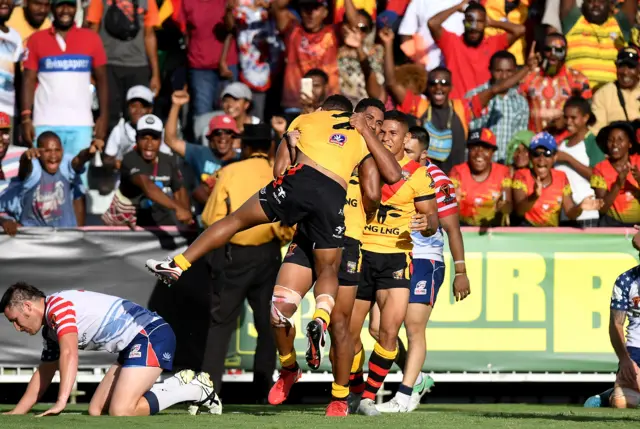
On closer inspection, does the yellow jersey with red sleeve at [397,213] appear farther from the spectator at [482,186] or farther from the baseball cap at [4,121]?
the baseball cap at [4,121]

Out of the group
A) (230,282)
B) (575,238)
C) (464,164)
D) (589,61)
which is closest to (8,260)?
(230,282)

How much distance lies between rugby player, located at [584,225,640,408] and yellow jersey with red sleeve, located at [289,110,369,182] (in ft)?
10.4

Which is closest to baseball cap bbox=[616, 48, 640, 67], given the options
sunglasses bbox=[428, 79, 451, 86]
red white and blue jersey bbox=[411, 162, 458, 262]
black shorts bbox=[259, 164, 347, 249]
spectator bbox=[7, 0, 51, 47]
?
sunglasses bbox=[428, 79, 451, 86]

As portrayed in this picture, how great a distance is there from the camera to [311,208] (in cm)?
898

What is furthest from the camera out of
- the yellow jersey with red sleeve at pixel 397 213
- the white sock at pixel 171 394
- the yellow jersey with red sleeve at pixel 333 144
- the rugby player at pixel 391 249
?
the white sock at pixel 171 394

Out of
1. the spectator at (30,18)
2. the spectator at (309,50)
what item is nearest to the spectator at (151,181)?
the spectator at (309,50)

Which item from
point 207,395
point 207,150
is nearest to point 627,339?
point 207,395

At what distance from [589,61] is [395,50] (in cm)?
237

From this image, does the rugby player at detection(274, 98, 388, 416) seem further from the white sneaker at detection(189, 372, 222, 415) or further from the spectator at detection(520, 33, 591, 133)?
the spectator at detection(520, 33, 591, 133)

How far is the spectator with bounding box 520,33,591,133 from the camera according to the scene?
14516 mm

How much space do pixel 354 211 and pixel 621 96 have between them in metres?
6.15

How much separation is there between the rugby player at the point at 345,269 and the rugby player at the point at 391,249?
1.63 ft

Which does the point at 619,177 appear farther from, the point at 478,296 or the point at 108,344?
the point at 108,344

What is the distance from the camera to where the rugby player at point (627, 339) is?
11062 mm
